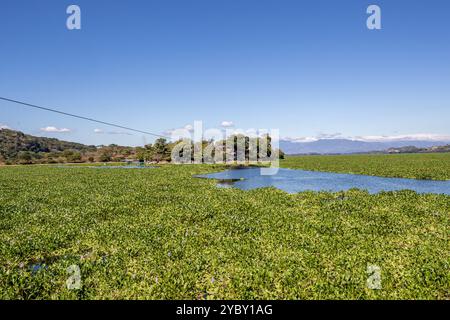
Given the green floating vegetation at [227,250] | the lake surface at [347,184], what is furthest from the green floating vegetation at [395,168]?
the green floating vegetation at [227,250]

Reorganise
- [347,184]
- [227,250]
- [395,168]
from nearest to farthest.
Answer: [227,250]
[347,184]
[395,168]

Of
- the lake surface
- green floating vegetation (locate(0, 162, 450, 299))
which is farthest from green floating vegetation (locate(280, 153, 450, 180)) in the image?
green floating vegetation (locate(0, 162, 450, 299))

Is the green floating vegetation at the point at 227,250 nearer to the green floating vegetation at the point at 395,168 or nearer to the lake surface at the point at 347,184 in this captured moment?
the lake surface at the point at 347,184

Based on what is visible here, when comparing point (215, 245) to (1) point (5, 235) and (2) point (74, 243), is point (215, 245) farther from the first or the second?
(1) point (5, 235)

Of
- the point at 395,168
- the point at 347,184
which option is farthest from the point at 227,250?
the point at 395,168

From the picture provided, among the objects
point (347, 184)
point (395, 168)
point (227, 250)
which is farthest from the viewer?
point (395, 168)

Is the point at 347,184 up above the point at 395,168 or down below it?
below

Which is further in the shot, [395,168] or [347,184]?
[395,168]

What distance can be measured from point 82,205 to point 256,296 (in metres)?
20.1

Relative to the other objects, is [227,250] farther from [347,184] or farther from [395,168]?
[395,168]

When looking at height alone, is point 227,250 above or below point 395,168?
below

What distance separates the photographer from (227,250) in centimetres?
1270
